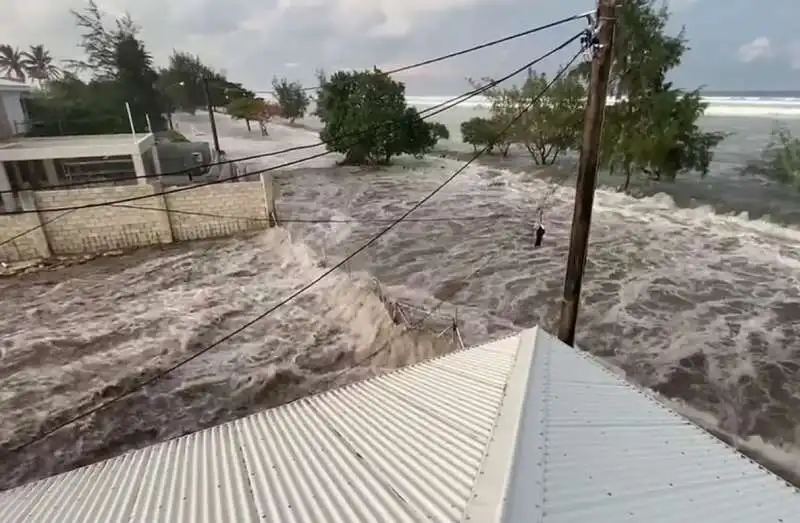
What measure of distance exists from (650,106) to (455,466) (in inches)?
842

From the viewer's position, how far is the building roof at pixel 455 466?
227cm

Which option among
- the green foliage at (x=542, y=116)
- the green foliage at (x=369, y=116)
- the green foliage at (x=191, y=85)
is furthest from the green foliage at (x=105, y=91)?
the green foliage at (x=542, y=116)

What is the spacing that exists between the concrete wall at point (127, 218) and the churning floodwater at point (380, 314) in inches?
28.8

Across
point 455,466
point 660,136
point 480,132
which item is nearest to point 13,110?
point 480,132

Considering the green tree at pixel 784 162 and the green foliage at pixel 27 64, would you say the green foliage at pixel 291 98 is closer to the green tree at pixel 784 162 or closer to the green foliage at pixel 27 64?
the green foliage at pixel 27 64

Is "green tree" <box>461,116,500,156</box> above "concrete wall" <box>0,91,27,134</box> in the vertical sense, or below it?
below

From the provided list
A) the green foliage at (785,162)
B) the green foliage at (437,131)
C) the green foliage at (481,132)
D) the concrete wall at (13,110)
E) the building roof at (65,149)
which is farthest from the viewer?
the green foliage at (481,132)

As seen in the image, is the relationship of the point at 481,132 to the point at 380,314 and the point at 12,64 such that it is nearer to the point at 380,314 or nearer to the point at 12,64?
the point at 380,314

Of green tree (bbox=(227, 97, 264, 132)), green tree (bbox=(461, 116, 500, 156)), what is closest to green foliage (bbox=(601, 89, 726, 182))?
green tree (bbox=(461, 116, 500, 156))

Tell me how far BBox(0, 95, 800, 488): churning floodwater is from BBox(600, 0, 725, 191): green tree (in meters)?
2.65

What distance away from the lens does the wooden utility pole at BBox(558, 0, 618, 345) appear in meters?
4.22

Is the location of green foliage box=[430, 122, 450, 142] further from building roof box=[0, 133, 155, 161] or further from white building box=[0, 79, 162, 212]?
building roof box=[0, 133, 155, 161]

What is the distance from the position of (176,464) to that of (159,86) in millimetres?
40804

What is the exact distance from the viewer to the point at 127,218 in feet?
44.5
